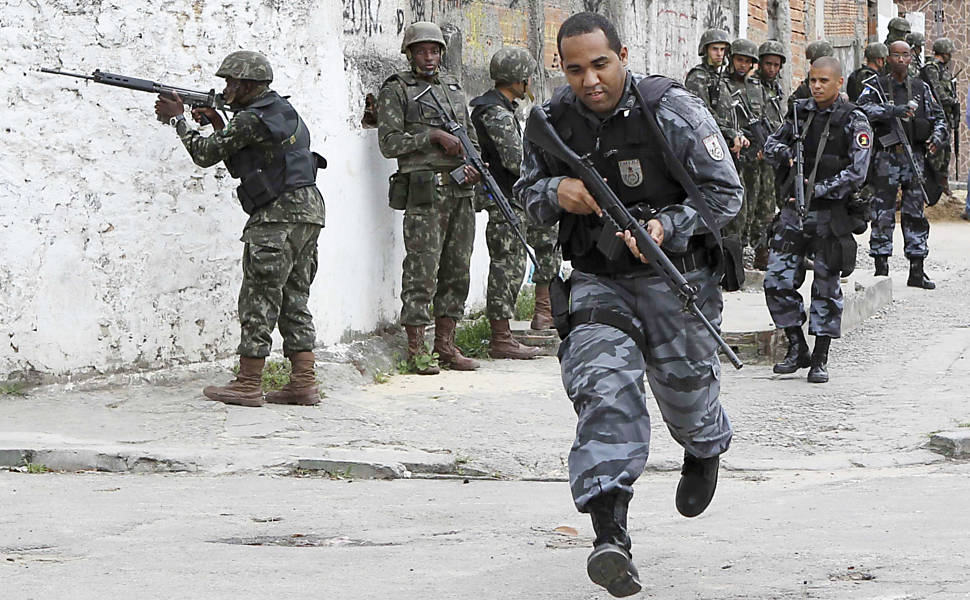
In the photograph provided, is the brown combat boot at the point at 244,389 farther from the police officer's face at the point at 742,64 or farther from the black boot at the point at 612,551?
the police officer's face at the point at 742,64

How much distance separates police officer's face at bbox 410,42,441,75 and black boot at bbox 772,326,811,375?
8.48ft

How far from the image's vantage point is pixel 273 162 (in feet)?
23.7

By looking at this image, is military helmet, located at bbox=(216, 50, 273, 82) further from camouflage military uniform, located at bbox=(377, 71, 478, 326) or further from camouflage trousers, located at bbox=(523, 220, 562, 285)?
camouflage trousers, located at bbox=(523, 220, 562, 285)

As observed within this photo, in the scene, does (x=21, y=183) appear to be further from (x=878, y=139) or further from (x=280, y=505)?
(x=878, y=139)

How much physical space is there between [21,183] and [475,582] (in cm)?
398

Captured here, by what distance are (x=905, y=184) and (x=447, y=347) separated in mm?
5647

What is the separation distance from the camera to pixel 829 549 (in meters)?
4.53

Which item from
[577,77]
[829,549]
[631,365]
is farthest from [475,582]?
[577,77]

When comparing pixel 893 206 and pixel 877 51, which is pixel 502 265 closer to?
pixel 893 206

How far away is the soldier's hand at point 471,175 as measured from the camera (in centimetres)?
861

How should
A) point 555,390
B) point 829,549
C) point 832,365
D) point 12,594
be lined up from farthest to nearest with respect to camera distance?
1. point 832,365
2. point 555,390
3. point 829,549
4. point 12,594

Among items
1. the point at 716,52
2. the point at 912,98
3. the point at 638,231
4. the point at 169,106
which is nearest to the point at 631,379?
the point at 638,231

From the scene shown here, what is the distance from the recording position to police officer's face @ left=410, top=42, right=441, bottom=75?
335 inches

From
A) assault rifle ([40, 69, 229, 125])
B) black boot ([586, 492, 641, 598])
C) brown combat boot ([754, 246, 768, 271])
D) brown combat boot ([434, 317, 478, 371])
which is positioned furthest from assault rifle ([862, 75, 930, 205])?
black boot ([586, 492, 641, 598])
